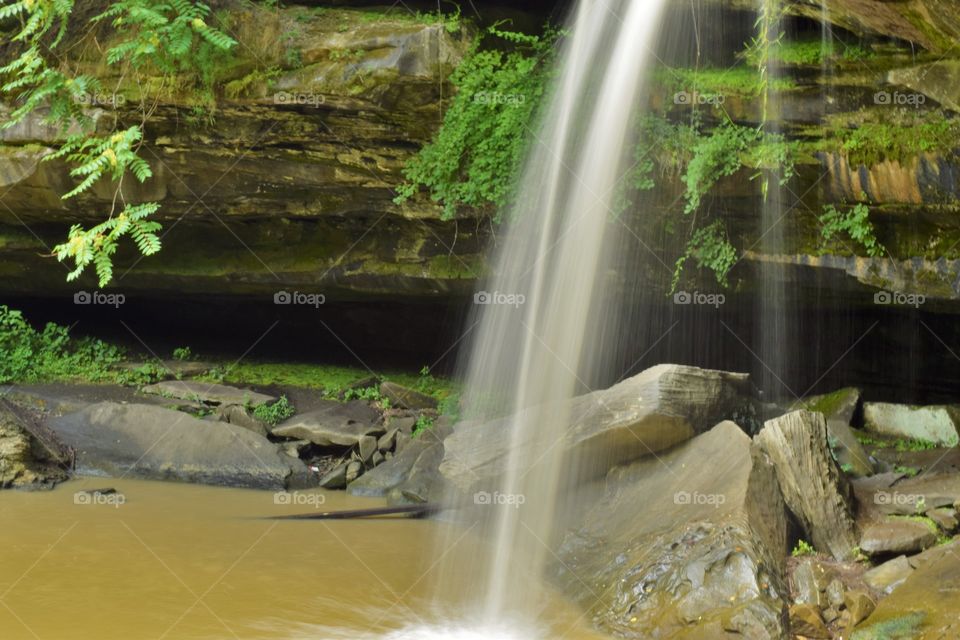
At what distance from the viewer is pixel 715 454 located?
6.24m

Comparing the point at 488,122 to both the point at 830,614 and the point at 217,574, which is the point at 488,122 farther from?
the point at 830,614

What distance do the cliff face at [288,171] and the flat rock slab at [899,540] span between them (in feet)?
16.8

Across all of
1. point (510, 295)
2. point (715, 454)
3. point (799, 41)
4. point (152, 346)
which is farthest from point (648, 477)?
point (152, 346)

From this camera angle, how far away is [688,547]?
18.0 ft

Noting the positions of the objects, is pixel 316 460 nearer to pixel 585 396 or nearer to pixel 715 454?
pixel 585 396

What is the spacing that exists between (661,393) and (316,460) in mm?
4674

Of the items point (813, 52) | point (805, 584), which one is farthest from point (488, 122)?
point (805, 584)

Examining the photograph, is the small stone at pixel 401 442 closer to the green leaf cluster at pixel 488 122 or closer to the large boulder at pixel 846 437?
the green leaf cluster at pixel 488 122

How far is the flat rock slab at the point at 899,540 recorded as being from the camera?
18.4 feet

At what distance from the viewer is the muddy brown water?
16.5 feet

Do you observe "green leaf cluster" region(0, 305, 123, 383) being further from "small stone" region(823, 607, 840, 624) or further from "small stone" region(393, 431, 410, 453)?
"small stone" region(823, 607, 840, 624)

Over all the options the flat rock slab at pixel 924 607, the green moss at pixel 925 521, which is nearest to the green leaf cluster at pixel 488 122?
the green moss at pixel 925 521

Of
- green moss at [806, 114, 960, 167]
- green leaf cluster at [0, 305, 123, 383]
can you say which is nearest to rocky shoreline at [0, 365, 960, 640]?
green leaf cluster at [0, 305, 123, 383]

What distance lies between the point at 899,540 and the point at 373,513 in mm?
4314
